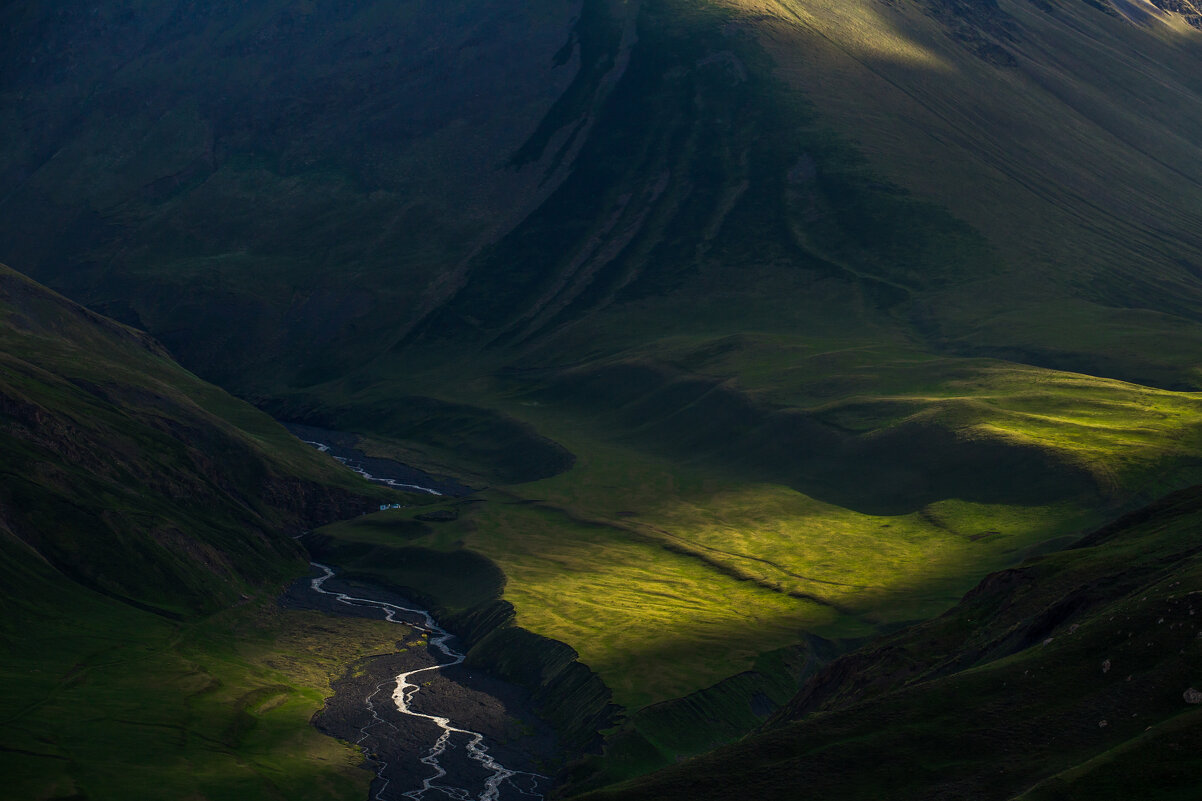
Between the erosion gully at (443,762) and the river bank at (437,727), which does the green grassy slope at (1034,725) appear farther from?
the river bank at (437,727)

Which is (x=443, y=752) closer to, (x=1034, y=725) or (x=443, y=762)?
(x=443, y=762)

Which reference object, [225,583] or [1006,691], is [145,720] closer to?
[225,583]

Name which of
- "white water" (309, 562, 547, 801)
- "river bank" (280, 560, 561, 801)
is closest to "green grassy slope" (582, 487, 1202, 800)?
"white water" (309, 562, 547, 801)

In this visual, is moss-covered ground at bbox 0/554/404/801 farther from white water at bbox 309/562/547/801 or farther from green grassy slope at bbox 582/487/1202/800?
green grassy slope at bbox 582/487/1202/800

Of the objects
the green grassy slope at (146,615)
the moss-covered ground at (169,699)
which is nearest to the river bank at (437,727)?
the moss-covered ground at (169,699)

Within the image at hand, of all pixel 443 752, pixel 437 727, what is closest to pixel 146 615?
pixel 437 727

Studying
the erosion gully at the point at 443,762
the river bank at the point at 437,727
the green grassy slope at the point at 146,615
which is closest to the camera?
the green grassy slope at the point at 146,615

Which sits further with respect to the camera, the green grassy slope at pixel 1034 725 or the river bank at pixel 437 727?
the river bank at pixel 437 727
